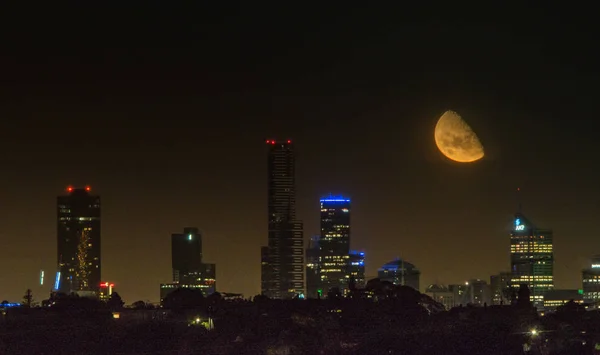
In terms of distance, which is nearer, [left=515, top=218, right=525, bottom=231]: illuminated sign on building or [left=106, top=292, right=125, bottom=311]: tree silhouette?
[left=106, top=292, right=125, bottom=311]: tree silhouette

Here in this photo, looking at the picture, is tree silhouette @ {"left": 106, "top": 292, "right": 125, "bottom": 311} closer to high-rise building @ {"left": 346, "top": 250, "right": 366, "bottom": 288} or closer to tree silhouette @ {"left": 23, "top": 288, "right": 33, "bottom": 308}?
tree silhouette @ {"left": 23, "top": 288, "right": 33, "bottom": 308}

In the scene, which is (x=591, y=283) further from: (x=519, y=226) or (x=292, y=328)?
(x=292, y=328)

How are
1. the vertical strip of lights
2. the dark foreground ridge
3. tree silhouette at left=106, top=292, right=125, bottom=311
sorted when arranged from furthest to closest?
the vertical strip of lights < tree silhouette at left=106, top=292, right=125, bottom=311 < the dark foreground ridge

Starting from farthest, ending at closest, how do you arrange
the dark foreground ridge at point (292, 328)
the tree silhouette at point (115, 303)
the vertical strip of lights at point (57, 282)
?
the vertical strip of lights at point (57, 282) → the tree silhouette at point (115, 303) → the dark foreground ridge at point (292, 328)

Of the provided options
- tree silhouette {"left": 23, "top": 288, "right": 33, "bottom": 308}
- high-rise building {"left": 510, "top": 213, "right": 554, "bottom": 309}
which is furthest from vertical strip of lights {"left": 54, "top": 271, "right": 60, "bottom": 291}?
high-rise building {"left": 510, "top": 213, "right": 554, "bottom": 309}

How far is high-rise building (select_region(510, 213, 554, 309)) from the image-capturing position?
135875 millimetres

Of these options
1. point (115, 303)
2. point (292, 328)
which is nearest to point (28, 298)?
point (115, 303)

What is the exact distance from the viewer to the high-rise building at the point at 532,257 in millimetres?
135875

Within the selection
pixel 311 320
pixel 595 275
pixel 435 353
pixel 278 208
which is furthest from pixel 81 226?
pixel 435 353

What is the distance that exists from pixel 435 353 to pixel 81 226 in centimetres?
8033

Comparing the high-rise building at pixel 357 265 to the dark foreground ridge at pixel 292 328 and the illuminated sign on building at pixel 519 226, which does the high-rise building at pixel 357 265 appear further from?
the dark foreground ridge at pixel 292 328

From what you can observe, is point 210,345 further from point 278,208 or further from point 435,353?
point 278,208

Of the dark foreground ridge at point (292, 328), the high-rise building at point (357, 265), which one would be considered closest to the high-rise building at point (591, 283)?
the high-rise building at point (357, 265)

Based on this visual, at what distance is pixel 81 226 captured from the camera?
131125 millimetres
